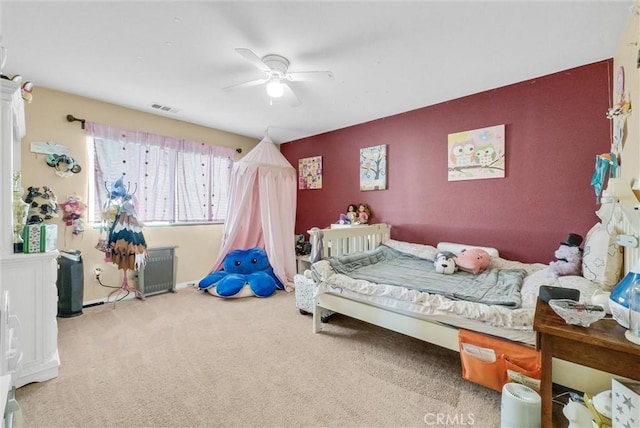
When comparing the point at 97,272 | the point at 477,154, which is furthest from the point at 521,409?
the point at 97,272

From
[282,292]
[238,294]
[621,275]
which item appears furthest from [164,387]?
[621,275]

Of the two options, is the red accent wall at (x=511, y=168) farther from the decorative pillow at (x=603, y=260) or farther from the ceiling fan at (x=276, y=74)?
the ceiling fan at (x=276, y=74)

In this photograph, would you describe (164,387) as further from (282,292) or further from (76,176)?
(76,176)

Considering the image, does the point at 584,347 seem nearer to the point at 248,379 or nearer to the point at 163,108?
the point at 248,379

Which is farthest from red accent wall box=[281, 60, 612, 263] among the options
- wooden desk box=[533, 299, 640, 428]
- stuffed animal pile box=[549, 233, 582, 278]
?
wooden desk box=[533, 299, 640, 428]

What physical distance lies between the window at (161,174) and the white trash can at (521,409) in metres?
3.99

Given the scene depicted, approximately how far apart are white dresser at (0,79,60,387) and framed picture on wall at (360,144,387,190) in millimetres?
3269

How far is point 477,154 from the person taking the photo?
9.48 ft

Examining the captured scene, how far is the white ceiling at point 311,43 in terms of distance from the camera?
170 cm

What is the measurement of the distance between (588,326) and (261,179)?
350 centimetres

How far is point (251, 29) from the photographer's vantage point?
188 centimetres

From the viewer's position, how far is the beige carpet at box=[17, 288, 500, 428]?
1483 millimetres

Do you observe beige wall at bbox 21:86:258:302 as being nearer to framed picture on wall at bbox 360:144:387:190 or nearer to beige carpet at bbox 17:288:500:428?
beige carpet at bbox 17:288:500:428

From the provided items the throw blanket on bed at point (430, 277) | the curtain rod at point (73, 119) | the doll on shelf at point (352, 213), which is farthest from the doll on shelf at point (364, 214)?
the curtain rod at point (73, 119)
